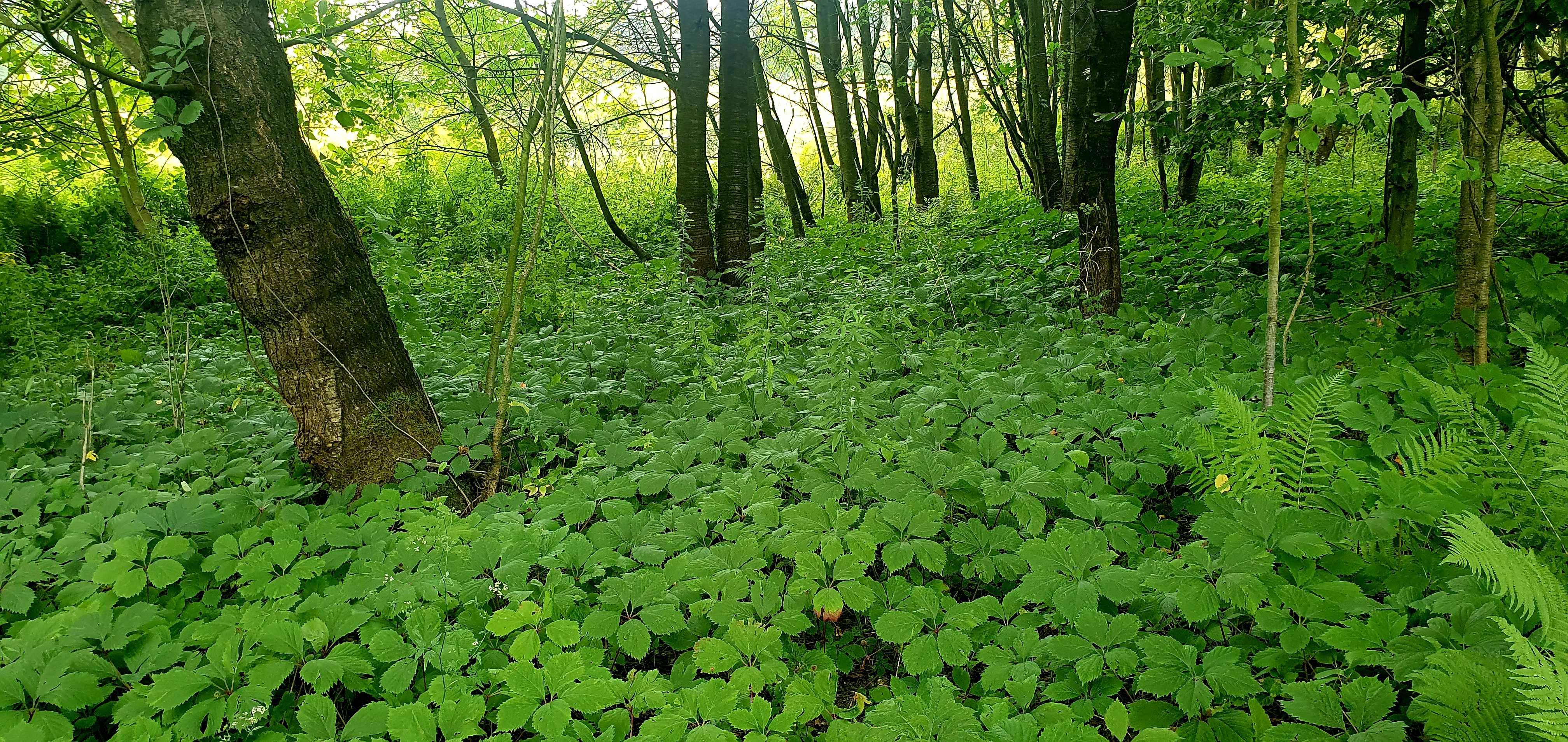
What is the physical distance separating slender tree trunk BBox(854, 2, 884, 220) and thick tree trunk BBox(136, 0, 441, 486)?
6.76 m

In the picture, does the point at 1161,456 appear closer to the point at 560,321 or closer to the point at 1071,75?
the point at 1071,75

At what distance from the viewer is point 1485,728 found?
3.86ft

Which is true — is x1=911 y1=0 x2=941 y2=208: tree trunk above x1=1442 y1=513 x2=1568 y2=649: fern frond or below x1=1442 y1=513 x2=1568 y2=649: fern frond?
above

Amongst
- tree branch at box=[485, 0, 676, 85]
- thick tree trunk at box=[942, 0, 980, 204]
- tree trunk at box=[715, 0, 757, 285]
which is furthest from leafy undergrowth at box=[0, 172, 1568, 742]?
thick tree trunk at box=[942, 0, 980, 204]

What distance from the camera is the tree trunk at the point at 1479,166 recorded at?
2582 millimetres

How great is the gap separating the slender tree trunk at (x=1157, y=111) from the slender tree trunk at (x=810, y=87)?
15.7 feet

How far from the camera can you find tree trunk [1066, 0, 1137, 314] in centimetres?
393

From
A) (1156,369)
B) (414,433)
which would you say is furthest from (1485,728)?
(414,433)

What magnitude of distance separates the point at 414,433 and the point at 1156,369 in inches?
133

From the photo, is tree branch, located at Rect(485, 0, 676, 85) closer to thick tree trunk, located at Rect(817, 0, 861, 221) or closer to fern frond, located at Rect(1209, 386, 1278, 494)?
thick tree trunk, located at Rect(817, 0, 861, 221)

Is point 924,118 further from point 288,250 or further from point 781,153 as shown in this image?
point 288,250

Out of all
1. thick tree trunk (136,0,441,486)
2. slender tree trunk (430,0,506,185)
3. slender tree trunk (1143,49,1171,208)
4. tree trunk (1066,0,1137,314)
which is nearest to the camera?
thick tree trunk (136,0,441,486)

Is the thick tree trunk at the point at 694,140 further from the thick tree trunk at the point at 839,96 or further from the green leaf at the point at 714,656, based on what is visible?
the green leaf at the point at 714,656

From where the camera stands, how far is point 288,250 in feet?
9.23
